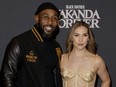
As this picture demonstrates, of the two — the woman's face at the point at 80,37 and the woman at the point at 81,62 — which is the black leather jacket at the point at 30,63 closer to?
the woman at the point at 81,62

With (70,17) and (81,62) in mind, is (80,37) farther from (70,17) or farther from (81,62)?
(70,17)

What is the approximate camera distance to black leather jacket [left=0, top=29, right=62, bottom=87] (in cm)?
191

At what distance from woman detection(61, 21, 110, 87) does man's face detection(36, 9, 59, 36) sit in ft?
0.58

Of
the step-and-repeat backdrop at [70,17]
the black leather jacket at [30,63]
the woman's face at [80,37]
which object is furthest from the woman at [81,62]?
the step-and-repeat backdrop at [70,17]

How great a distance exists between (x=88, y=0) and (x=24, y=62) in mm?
868

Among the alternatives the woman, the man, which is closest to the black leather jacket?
the man

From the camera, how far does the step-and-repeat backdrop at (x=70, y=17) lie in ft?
7.80

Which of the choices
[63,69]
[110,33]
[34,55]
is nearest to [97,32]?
[110,33]

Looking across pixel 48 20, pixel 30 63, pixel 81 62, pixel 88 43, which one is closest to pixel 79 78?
pixel 81 62

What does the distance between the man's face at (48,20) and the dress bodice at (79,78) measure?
0.37 metres

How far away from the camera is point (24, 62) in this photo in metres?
1.98

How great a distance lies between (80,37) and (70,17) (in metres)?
0.39

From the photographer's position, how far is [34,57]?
6.54ft

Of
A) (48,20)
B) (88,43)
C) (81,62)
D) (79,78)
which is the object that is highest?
(48,20)
